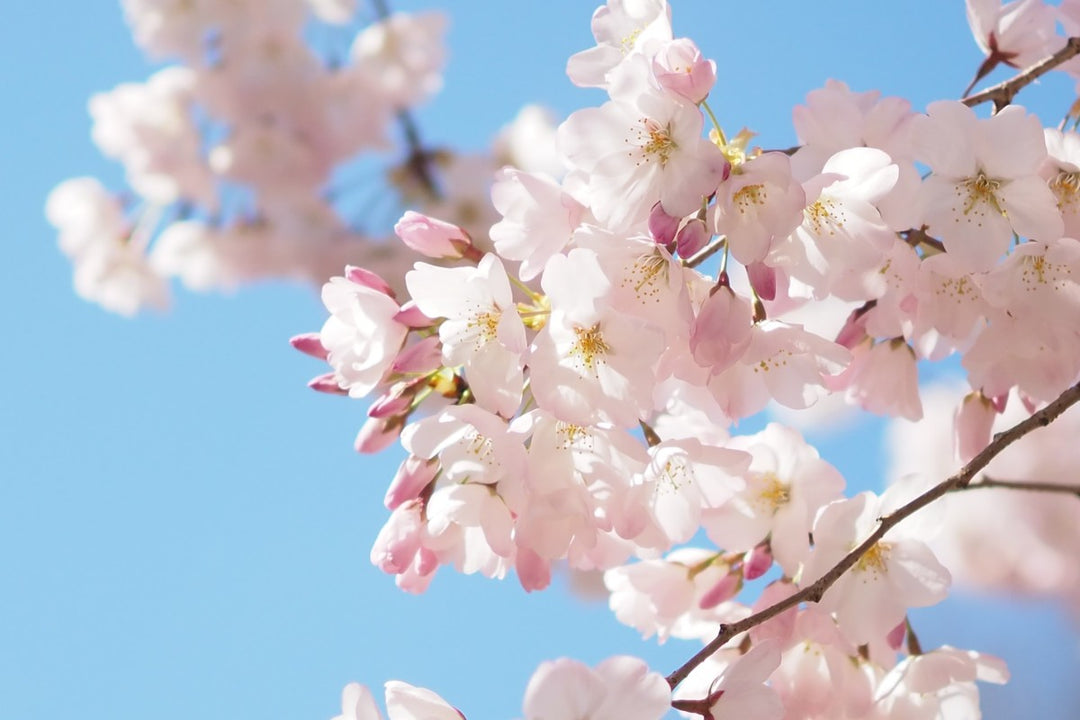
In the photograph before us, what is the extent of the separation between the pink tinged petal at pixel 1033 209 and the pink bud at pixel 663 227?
0.89 ft

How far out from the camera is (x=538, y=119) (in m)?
3.00

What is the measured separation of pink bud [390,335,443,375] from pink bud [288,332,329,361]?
10cm

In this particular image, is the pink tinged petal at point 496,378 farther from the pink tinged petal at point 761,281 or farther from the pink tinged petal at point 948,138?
the pink tinged petal at point 948,138

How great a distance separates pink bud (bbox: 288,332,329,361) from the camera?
35.3 inches

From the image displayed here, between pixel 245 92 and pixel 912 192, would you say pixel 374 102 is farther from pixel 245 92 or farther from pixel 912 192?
pixel 912 192

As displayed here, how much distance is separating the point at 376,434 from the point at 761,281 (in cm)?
34

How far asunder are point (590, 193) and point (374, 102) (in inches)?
90.5

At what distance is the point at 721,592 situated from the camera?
→ 38.4 inches

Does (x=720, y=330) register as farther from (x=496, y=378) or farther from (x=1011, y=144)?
(x=1011, y=144)

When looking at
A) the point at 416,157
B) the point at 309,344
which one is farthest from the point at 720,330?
the point at 416,157

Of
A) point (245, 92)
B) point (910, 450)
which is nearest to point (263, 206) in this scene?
point (245, 92)

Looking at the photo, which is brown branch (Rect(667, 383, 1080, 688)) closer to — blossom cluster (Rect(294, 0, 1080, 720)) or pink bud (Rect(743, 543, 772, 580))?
blossom cluster (Rect(294, 0, 1080, 720))

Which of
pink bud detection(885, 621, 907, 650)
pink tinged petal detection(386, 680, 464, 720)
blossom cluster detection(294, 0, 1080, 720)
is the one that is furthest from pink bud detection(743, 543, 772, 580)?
pink tinged petal detection(386, 680, 464, 720)

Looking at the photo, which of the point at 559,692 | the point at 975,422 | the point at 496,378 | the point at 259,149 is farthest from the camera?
the point at 259,149
